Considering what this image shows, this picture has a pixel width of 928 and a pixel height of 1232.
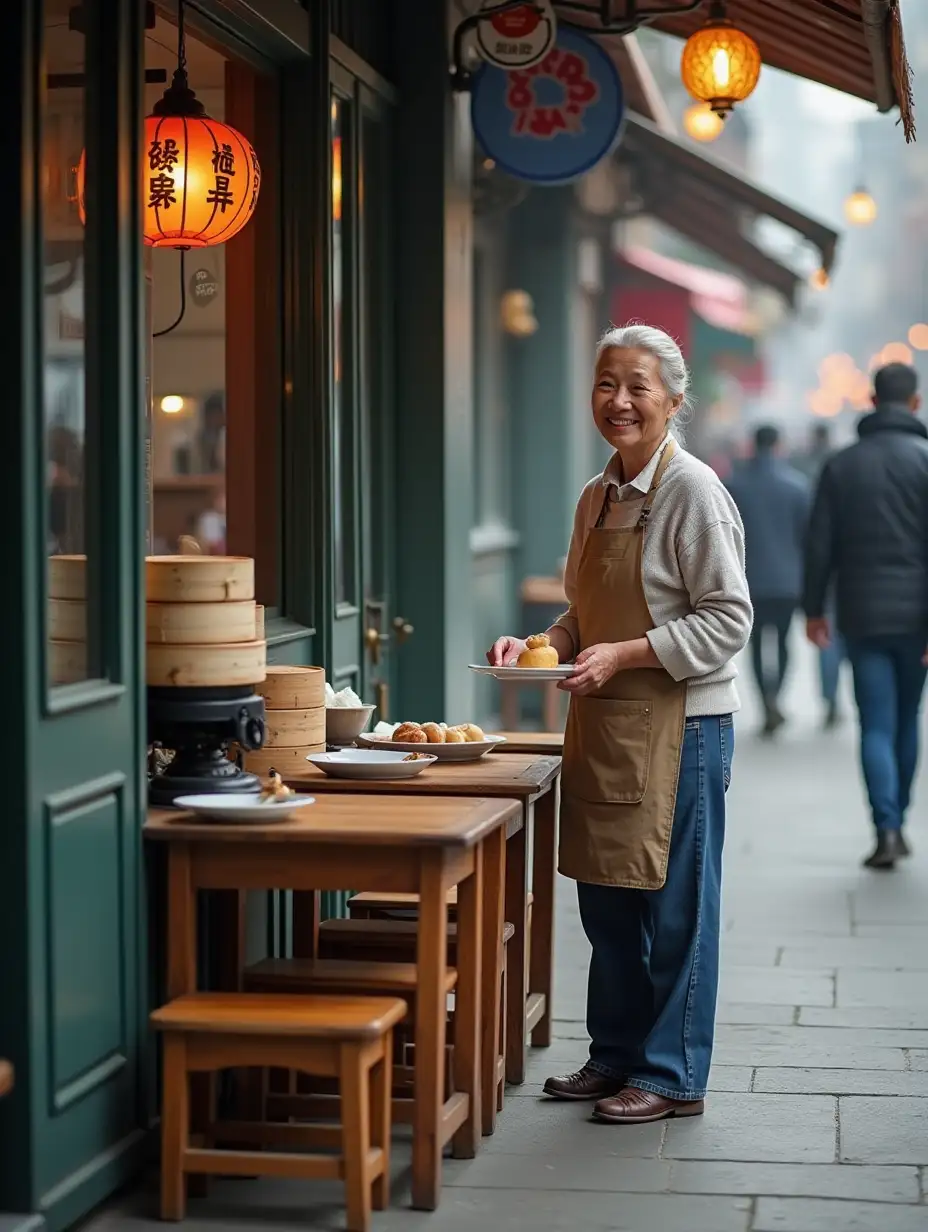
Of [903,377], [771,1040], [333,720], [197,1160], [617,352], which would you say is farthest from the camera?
[903,377]

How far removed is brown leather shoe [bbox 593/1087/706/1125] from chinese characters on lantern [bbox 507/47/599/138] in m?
4.78

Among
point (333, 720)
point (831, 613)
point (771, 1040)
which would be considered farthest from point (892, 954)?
point (831, 613)

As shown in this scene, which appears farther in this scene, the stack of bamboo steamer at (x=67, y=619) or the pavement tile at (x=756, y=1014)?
the pavement tile at (x=756, y=1014)

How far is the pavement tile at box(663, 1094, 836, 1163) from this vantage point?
552 centimetres

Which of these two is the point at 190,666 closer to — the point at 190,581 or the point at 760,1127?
the point at 190,581

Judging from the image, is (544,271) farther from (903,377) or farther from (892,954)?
(892,954)

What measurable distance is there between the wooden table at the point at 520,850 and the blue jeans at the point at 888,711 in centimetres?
366

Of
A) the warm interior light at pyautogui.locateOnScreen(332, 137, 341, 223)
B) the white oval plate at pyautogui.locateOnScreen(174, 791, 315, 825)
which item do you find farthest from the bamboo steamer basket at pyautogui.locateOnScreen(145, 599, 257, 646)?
the warm interior light at pyautogui.locateOnScreen(332, 137, 341, 223)

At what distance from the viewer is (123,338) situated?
201 inches

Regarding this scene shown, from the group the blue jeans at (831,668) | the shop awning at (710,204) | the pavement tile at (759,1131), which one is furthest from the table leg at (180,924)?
the blue jeans at (831,668)

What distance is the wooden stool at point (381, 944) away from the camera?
5.90m

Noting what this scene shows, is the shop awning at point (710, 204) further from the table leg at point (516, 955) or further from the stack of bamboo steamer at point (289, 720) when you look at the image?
the stack of bamboo steamer at point (289, 720)

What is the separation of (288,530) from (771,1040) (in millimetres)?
2415

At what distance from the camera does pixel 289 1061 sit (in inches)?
189
